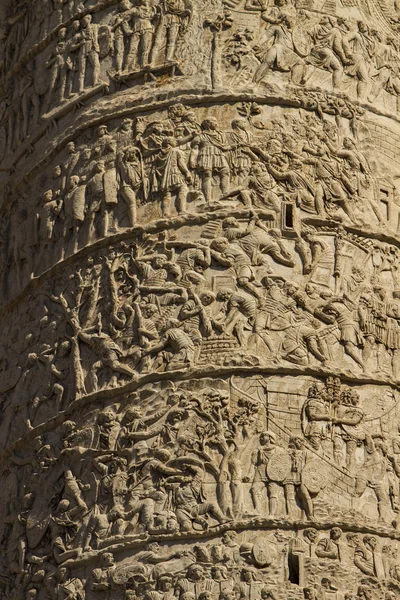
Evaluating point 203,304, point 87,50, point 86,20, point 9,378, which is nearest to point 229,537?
point 203,304

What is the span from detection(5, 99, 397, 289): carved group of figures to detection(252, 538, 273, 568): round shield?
184 centimetres

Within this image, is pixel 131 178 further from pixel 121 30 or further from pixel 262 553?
pixel 262 553

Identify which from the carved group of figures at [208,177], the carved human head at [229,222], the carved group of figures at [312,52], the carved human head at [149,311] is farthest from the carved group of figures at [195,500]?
the carved group of figures at [312,52]

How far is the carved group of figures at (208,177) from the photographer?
12.4m

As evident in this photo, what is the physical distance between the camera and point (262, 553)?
11.4 meters

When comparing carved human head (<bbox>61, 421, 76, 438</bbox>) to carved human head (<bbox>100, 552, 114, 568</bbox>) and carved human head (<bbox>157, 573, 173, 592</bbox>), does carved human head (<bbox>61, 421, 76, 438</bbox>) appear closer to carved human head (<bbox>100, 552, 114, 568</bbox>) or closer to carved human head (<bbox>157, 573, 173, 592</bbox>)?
carved human head (<bbox>100, 552, 114, 568</bbox>)

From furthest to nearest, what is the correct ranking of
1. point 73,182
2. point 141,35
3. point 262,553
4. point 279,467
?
point 141,35
point 73,182
point 279,467
point 262,553

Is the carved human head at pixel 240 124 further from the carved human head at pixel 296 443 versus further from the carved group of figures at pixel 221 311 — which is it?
the carved human head at pixel 296 443

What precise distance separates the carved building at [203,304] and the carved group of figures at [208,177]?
12mm

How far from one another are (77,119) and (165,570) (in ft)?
9.36

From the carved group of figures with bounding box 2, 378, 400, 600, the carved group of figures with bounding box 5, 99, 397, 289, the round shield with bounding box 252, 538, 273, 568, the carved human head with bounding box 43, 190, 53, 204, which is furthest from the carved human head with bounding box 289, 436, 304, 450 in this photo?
the carved human head with bounding box 43, 190, 53, 204

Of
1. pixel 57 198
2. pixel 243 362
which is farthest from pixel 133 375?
pixel 57 198

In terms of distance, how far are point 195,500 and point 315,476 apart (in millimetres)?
618

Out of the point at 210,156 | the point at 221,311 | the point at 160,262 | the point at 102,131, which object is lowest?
the point at 221,311
